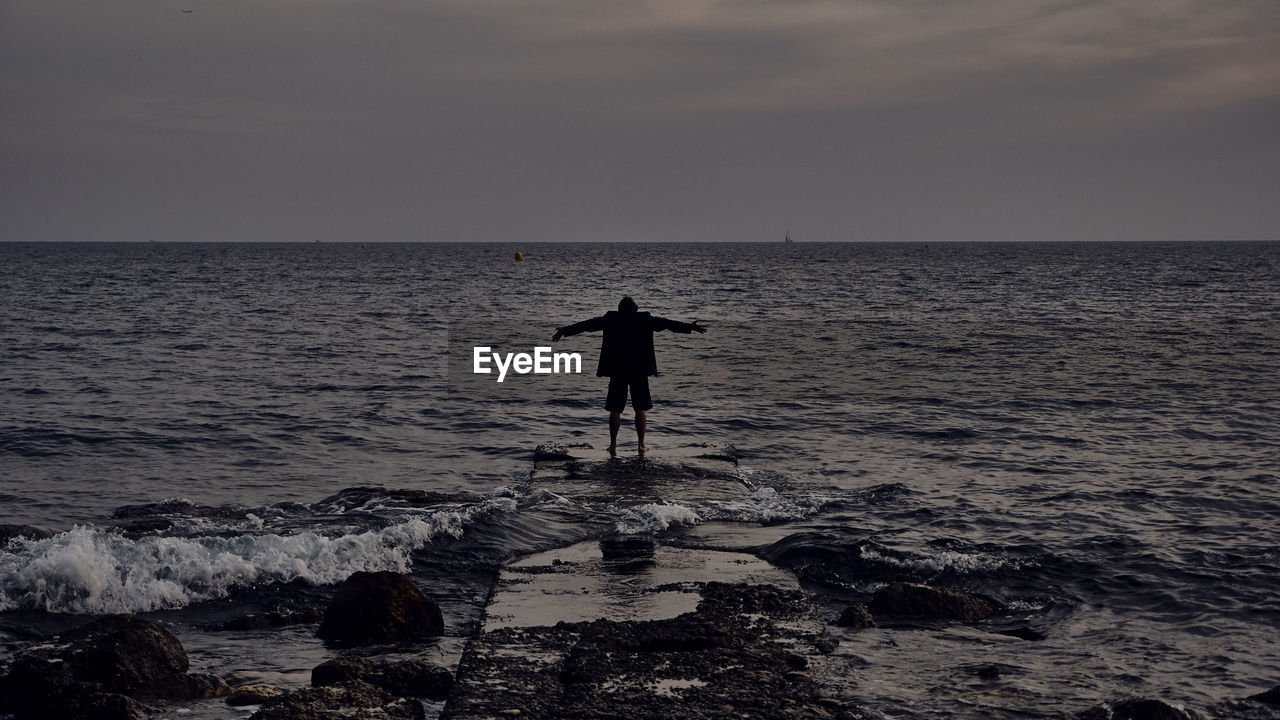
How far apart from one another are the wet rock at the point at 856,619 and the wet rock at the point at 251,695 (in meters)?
4.12

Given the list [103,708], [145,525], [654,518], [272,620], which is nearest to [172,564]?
[272,620]

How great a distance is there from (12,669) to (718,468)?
340 inches

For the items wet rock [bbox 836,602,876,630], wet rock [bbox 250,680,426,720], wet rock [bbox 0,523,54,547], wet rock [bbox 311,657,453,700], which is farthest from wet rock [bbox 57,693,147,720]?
wet rock [bbox 836,602,876,630]

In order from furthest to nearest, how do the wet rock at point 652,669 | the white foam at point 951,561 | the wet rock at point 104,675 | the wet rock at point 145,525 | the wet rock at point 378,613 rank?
1. the wet rock at point 145,525
2. the white foam at point 951,561
3. the wet rock at point 378,613
4. the wet rock at point 104,675
5. the wet rock at point 652,669

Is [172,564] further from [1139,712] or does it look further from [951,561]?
[1139,712]

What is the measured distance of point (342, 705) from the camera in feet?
19.7

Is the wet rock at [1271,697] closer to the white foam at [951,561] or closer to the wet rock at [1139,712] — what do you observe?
the wet rock at [1139,712]

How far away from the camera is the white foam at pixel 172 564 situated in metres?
8.72

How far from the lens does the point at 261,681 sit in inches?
274

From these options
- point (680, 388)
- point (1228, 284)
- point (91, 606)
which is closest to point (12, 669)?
point (91, 606)

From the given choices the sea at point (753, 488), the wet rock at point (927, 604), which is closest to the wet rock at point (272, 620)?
the sea at point (753, 488)

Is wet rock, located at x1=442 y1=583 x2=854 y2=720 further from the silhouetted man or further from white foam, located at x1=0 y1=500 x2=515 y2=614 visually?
the silhouetted man

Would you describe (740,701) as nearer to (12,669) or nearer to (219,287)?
(12,669)

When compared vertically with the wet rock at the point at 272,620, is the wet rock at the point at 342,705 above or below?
above
